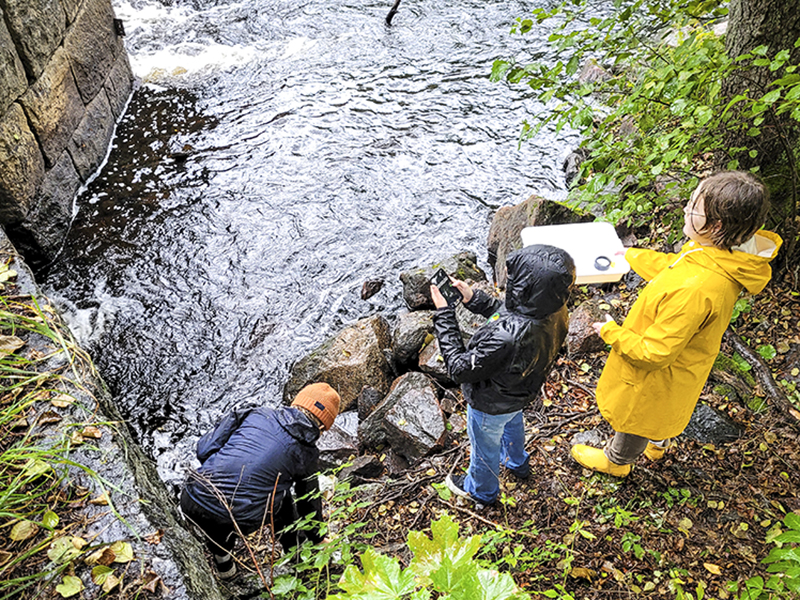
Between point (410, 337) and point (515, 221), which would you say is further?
point (515, 221)

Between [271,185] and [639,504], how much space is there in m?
6.09

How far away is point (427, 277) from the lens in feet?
19.3

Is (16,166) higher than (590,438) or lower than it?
higher

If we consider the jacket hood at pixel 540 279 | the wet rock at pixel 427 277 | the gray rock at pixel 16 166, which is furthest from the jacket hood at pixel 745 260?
the gray rock at pixel 16 166

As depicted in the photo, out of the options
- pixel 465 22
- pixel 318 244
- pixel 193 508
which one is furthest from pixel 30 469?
pixel 465 22

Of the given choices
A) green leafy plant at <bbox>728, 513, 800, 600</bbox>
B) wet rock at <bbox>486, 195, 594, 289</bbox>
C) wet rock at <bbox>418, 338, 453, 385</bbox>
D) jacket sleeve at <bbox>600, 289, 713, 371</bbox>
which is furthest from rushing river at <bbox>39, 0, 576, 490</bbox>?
green leafy plant at <bbox>728, 513, 800, 600</bbox>

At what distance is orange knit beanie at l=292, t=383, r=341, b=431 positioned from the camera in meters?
3.18

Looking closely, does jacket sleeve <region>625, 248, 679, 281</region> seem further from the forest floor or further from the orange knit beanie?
the orange knit beanie

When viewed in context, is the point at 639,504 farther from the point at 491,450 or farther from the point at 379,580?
the point at 379,580

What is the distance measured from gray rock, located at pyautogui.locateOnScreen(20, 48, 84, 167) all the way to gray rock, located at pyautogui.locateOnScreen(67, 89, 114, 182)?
0.15 meters

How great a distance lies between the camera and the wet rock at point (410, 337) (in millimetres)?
5117

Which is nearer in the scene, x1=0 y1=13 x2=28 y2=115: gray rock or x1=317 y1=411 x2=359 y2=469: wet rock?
x1=317 y1=411 x2=359 y2=469: wet rock

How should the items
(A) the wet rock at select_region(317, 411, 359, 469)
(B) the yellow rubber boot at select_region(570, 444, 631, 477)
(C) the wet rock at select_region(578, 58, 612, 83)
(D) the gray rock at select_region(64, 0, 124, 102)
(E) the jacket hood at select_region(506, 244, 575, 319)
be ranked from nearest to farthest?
(E) the jacket hood at select_region(506, 244, 575, 319)
(B) the yellow rubber boot at select_region(570, 444, 631, 477)
(A) the wet rock at select_region(317, 411, 359, 469)
(D) the gray rock at select_region(64, 0, 124, 102)
(C) the wet rock at select_region(578, 58, 612, 83)

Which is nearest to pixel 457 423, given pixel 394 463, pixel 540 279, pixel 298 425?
pixel 394 463
